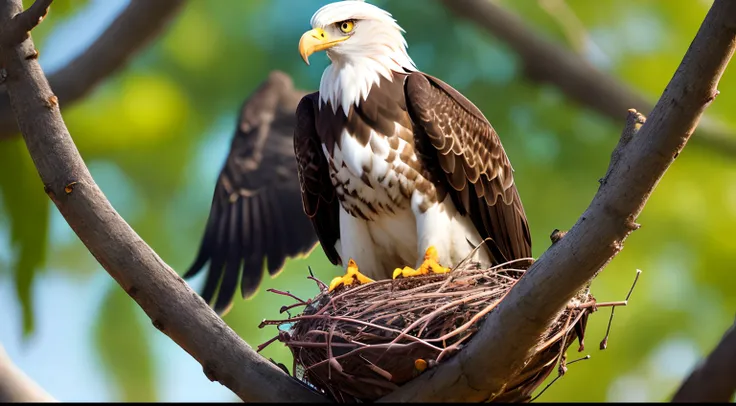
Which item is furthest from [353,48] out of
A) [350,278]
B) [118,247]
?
[118,247]

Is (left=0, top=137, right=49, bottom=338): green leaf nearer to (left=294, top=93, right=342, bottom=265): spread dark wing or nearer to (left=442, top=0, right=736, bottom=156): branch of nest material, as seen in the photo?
(left=294, top=93, right=342, bottom=265): spread dark wing

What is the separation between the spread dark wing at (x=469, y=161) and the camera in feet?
13.0

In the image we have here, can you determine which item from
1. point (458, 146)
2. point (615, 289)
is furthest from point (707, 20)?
point (615, 289)

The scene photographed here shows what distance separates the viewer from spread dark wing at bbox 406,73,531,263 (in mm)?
3975

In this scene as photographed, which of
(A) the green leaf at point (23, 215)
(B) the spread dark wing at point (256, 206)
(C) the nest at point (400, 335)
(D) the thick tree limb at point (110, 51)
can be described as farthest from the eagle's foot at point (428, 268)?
Result: (A) the green leaf at point (23, 215)

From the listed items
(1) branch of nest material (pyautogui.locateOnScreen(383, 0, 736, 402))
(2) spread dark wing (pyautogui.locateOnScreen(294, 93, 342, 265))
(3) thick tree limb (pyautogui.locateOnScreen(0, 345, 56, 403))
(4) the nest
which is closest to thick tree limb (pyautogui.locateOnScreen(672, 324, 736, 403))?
(1) branch of nest material (pyautogui.locateOnScreen(383, 0, 736, 402))

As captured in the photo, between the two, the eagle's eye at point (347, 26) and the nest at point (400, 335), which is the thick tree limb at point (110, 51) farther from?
the nest at point (400, 335)

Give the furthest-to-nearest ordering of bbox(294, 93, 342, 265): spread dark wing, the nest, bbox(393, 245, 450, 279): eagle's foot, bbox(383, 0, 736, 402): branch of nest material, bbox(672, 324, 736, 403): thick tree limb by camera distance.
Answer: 1. bbox(294, 93, 342, 265): spread dark wing
2. bbox(393, 245, 450, 279): eagle's foot
3. the nest
4. bbox(383, 0, 736, 402): branch of nest material
5. bbox(672, 324, 736, 403): thick tree limb

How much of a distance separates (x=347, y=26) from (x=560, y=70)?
2625 mm

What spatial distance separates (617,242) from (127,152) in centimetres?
616

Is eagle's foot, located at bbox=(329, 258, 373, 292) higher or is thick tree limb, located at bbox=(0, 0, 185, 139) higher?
thick tree limb, located at bbox=(0, 0, 185, 139)

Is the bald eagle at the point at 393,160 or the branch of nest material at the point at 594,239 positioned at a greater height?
the bald eagle at the point at 393,160

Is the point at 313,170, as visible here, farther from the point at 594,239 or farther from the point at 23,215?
the point at 23,215

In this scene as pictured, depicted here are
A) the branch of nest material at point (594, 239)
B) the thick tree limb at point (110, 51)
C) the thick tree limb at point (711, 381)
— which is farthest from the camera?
the thick tree limb at point (110, 51)
